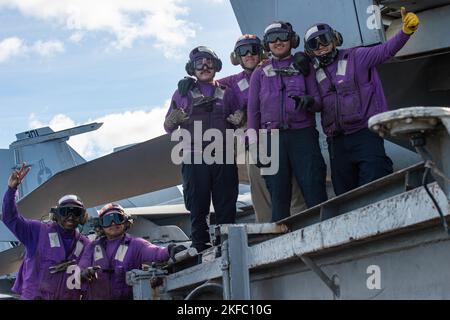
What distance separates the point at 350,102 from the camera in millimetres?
4852

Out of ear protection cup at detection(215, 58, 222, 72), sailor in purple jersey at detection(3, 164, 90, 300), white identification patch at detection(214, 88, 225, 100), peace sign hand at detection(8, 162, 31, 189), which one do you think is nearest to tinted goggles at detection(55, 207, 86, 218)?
sailor in purple jersey at detection(3, 164, 90, 300)

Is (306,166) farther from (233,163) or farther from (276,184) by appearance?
(233,163)

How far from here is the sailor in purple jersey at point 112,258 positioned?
590cm

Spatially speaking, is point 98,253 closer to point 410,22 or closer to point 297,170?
point 297,170

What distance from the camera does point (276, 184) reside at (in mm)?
5047

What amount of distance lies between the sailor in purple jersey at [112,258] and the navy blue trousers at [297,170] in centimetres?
116

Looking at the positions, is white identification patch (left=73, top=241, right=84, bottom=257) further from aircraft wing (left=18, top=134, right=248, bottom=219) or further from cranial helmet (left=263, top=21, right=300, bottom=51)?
aircraft wing (left=18, top=134, right=248, bottom=219)

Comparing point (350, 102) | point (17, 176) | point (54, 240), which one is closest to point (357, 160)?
point (350, 102)

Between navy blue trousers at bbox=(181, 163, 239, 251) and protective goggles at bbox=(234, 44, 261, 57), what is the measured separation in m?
0.84

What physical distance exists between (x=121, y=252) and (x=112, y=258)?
8cm

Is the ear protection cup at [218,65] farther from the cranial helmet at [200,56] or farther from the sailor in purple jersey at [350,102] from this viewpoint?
the sailor in purple jersey at [350,102]

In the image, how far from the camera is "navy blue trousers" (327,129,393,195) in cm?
472

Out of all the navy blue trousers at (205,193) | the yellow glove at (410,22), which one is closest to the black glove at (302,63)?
the yellow glove at (410,22)
